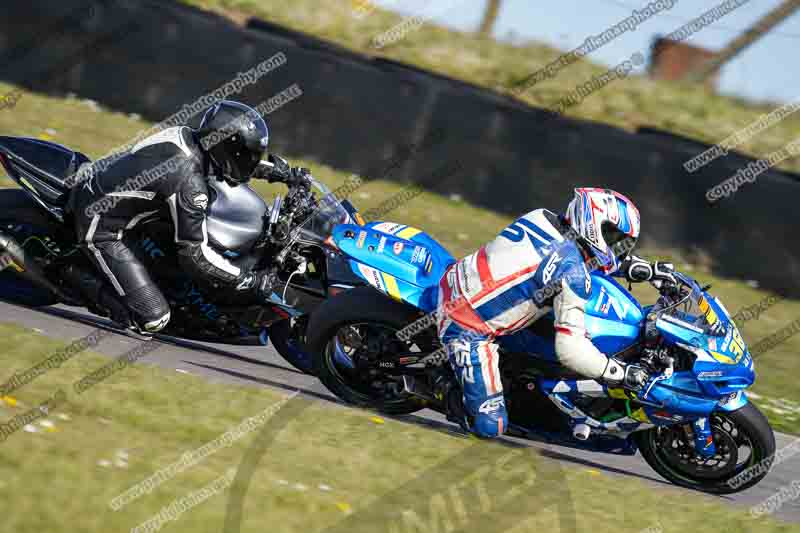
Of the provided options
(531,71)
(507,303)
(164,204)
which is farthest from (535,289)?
(531,71)

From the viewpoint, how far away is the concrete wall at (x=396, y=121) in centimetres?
1103

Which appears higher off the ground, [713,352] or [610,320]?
[610,320]

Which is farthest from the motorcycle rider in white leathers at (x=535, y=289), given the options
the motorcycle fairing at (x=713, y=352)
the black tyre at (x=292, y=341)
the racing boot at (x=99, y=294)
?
the racing boot at (x=99, y=294)

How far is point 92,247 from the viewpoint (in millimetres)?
6594

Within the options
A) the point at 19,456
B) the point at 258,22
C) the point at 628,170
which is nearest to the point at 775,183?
the point at 628,170

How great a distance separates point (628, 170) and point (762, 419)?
5.75 meters

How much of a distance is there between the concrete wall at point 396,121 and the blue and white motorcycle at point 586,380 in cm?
522

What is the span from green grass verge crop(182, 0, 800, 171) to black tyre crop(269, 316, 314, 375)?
7000mm

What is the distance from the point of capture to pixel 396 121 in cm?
1193

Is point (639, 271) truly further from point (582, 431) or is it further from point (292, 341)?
point (292, 341)

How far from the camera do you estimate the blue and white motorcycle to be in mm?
5758

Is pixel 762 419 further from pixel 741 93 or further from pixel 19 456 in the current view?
pixel 741 93

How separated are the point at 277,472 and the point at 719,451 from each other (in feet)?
8.41

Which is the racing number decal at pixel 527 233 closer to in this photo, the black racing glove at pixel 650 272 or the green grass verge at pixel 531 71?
the black racing glove at pixel 650 272
